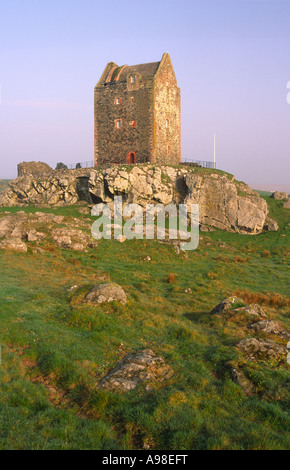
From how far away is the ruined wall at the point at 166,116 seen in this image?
52562 millimetres

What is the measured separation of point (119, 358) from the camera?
11859 mm

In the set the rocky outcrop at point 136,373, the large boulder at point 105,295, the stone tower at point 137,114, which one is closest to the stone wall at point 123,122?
the stone tower at point 137,114

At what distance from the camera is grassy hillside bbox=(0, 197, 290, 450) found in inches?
305

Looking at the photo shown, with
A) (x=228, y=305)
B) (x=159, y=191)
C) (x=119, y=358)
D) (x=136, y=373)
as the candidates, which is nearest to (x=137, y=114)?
(x=159, y=191)

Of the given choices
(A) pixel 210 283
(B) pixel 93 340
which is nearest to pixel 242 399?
(B) pixel 93 340

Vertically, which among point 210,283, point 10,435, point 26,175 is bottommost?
point 210,283

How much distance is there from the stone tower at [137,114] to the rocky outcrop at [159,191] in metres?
4.60

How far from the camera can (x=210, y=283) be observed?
2541 cm

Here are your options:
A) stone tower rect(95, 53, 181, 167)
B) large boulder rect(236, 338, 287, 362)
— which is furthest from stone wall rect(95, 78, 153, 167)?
large boulder rect(236, 338, 287, 362)

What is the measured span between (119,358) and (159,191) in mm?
39028

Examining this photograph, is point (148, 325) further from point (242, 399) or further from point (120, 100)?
point (120, 100)

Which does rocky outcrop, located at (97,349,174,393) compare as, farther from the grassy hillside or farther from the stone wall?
the stone wall

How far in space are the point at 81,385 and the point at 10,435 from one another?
2.89m

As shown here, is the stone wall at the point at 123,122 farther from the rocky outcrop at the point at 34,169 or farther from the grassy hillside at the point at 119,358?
the grassy hillside at the point at 119,358
